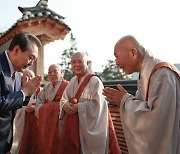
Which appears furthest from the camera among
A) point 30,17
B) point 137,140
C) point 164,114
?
point 30,17

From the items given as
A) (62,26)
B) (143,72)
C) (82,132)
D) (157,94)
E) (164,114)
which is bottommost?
(82,132)

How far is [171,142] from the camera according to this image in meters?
2.19

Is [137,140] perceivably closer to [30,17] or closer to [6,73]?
[6,73]

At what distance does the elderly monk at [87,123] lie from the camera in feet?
12.2

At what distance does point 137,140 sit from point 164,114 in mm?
382

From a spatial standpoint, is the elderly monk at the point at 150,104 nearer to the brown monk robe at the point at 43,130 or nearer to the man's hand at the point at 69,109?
the man's hand at the point at 69,109

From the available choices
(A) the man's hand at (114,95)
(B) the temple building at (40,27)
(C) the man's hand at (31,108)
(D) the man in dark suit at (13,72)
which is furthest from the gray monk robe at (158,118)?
(B) the temple building at (40,27)

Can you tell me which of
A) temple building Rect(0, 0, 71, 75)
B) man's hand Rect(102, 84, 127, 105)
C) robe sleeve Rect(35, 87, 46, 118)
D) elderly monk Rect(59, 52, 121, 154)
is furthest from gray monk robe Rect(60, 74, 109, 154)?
temple building Rect(0, 0, 71, 75)

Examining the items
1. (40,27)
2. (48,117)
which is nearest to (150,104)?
(48,117)

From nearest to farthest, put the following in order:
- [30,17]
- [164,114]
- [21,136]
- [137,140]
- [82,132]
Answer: [164,114], [137,140], [82,132], [21,136], [30,17]

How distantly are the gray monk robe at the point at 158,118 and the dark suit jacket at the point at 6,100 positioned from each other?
1.06 meters

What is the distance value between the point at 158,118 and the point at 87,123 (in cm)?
173

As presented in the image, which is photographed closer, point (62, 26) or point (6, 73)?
point (6, 73)

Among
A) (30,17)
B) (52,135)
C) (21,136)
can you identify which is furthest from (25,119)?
(30,17)
